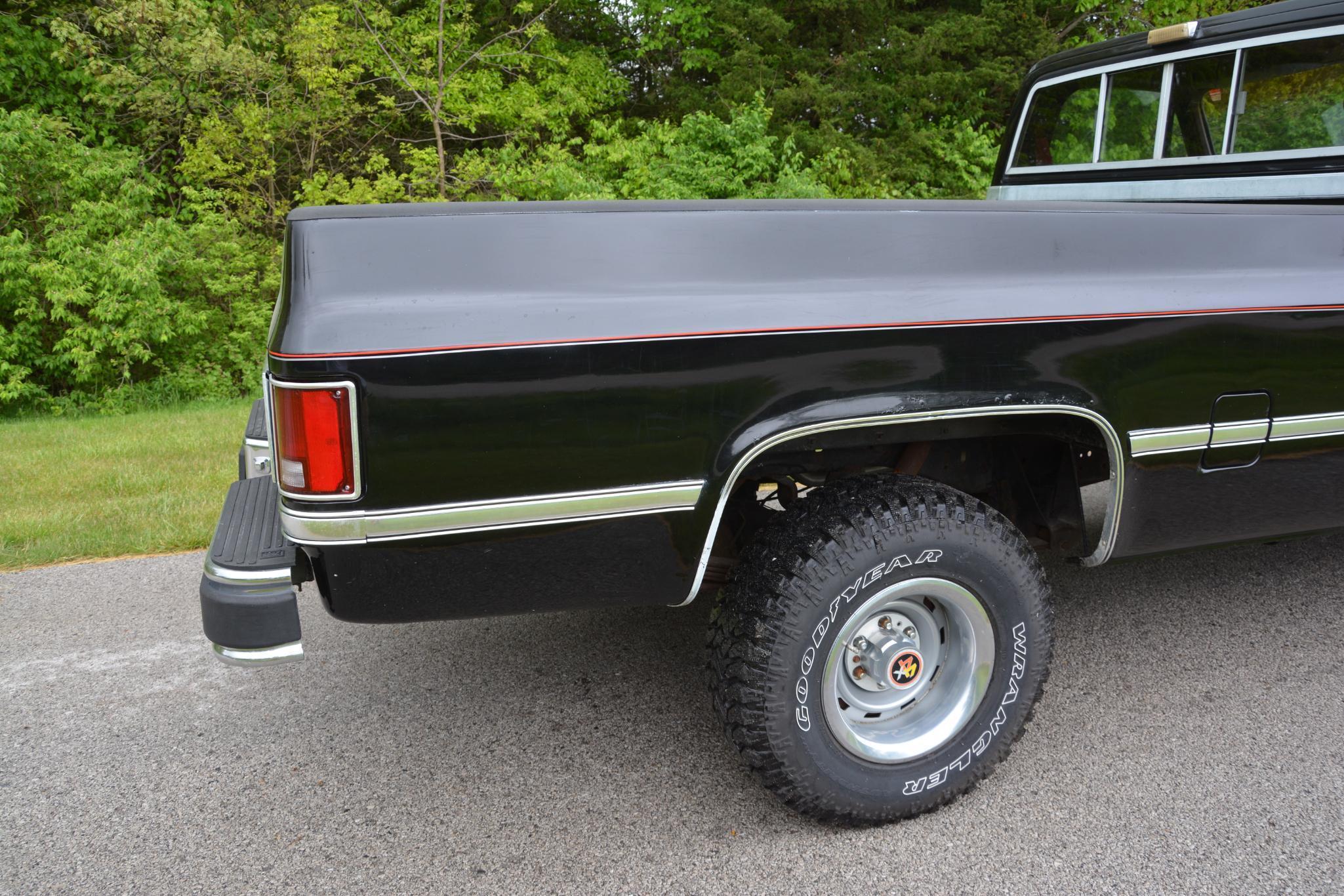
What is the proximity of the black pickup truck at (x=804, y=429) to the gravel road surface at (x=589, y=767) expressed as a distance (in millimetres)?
257

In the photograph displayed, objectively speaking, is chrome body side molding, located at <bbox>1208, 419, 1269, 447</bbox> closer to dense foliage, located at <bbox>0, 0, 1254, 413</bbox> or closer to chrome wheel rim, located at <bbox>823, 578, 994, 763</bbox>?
chrome wheel rim, located at <bbox>823, 578, 994, 763</bbox>

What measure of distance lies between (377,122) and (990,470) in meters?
11.7

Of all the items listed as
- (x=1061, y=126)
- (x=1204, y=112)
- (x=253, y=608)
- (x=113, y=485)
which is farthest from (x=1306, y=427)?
(x=113, y=485)

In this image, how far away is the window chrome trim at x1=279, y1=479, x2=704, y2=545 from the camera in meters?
1.91

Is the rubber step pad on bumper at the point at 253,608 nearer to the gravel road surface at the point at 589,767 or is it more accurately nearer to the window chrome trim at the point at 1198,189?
the gravel road surface at the point at 589,767

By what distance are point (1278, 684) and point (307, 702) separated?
295 centimetres

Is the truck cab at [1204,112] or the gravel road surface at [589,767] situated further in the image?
the truck cab at [1204,112]

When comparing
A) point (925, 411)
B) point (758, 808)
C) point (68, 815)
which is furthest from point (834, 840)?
point (68, 815)

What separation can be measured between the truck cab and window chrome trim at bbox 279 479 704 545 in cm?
242

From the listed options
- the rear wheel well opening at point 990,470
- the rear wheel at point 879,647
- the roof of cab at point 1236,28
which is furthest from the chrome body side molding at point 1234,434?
the roof of cab at point 1236,28

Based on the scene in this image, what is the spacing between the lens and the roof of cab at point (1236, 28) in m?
3.16

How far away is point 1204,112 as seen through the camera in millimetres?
3518

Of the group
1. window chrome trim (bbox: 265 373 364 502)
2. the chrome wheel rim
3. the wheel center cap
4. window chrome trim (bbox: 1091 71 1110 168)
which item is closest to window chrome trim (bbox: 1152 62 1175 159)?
window chrome trim (bbox: 1091 71 1110 168)

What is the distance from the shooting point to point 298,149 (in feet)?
39.4
